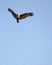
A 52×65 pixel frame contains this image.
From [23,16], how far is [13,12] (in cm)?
64

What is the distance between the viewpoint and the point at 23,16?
12.3 metres

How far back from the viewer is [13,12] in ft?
42.1

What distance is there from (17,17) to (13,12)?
0.29m

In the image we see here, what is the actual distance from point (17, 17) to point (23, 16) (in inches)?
15.6

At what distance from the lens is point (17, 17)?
12656mm
